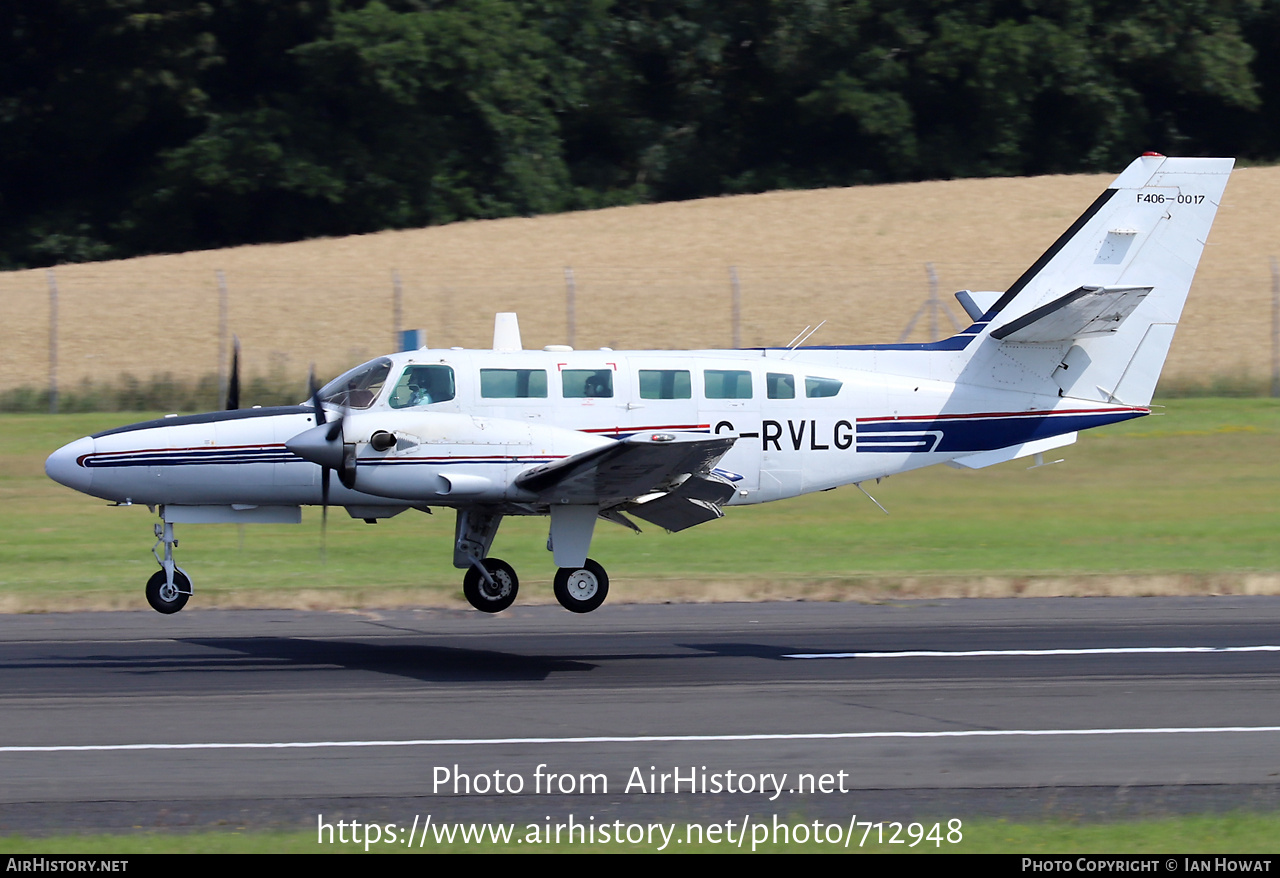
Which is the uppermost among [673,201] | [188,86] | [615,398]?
[188,86]

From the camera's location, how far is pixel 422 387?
14062mm

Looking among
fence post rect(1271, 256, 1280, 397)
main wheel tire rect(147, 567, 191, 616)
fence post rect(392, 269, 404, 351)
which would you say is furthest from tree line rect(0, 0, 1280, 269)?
main wheel tire rect(147, 567, 191, 616)

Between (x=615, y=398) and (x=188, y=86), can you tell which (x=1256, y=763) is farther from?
(x=188, y=86)

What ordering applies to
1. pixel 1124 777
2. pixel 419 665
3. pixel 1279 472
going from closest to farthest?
pixel 1124 777, pixel 419 665, pixel 1279 472

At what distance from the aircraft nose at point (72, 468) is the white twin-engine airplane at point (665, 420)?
30 mm

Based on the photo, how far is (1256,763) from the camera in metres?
9.95

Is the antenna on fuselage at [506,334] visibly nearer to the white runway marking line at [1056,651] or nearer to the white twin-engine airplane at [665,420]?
the white twin-engine airplane at [665,420]

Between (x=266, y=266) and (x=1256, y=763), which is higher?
(x=266, y=266)

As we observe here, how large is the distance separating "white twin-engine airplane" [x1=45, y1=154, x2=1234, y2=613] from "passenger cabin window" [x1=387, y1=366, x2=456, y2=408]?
0.02 m

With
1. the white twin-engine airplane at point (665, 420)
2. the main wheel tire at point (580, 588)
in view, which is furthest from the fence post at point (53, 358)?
the main wheel tire at point (580, 588)

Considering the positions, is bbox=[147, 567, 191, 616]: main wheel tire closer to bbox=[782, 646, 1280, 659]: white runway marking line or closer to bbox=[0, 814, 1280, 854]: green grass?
bbox=[782, 646, 1280, 659]: white runway marking line

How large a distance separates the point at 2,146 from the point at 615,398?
37729 millimetres

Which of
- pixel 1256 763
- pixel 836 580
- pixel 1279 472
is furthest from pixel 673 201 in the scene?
pixel 1256 763

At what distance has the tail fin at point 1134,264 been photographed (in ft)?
51.7
